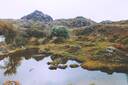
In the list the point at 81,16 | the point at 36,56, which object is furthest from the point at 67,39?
the point at 81,16

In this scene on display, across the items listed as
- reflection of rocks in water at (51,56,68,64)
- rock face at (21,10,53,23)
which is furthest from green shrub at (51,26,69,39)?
rock face at (21,10,53,23)

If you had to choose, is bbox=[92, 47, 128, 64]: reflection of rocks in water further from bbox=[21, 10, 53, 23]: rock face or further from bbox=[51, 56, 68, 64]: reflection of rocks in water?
bbox=[21, 10, 53, 23]: rock face

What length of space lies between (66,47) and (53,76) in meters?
18.2

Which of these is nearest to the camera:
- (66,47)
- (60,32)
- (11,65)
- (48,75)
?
(48,75)

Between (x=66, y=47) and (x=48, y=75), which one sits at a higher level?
(x=66, y=47)

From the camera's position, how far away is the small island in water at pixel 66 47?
4716 centimetres

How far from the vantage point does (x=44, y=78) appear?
136ft

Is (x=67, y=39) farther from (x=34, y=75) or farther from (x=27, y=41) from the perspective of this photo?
(x=34, y=75)

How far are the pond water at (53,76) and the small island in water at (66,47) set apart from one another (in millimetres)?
627

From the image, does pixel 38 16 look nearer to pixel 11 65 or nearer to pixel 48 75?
pixel 11 65

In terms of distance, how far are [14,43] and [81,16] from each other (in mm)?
53661

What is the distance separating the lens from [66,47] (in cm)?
6038

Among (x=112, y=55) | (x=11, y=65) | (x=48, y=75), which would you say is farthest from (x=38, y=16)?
(x=48, y=75)

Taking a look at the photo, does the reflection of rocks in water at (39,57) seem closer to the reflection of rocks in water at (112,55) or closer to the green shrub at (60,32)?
the reflection of rocks in water at (112,55)
